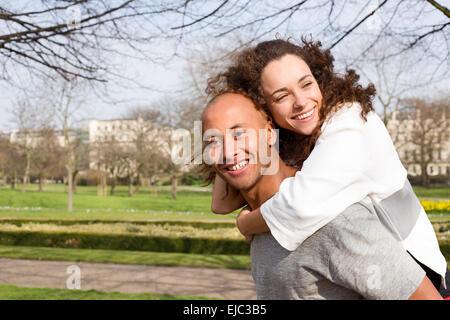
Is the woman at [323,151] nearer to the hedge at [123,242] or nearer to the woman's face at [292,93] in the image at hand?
the woman's face at [292,93]

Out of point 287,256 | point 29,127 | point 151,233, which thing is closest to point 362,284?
point 287,256

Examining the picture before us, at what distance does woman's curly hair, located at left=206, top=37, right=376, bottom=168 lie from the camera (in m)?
1.37

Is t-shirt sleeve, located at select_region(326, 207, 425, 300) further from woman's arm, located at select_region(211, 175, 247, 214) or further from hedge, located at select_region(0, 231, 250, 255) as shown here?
hedge, located at select_region(0, 231, 250, 255)

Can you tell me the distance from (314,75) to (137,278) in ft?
23.3

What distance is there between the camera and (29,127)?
87.5ft

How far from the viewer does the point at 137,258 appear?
9.59 meters

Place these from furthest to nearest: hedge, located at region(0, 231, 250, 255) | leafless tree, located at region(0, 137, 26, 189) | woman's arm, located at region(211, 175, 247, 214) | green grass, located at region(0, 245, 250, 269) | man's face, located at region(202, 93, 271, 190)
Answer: leafless tree, located at region(0, 137, 26, 189)
hedge, located at region(0, 231, 250, 255)
green grass, located at region(0, 245, 250, 269)
woman's arm, located at region(211, 175, 247, 214)
man's face, located at region(202, 93, 271, 190)

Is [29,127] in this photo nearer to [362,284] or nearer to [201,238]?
[201,238]

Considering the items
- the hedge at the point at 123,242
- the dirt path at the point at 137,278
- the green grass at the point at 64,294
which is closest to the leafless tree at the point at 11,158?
the hedge at the point at 123,242

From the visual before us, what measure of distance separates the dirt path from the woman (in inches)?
222

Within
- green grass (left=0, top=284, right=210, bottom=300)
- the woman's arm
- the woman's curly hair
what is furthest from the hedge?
the woman's curly hair

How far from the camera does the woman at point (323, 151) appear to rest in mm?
1162
